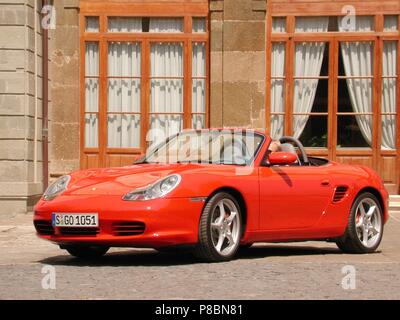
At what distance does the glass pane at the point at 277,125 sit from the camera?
1978 cm

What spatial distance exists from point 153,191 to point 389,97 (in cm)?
1062

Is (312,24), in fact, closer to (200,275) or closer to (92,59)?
(92,59)

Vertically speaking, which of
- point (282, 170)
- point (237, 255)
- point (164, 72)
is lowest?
point (237, 255)

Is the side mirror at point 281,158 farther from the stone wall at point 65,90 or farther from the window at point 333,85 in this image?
the stone wall at point 65,90

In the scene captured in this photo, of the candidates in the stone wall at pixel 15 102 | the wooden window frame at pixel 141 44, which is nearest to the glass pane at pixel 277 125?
the wooden window frame at pixel 141 44

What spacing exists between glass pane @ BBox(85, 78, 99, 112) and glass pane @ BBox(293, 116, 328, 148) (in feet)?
12.3

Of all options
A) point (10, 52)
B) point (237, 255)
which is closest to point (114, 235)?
point (237, 255)

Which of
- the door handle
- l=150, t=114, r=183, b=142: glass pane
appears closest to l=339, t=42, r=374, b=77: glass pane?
l=150, t=114, r=183, b=142: glass pane

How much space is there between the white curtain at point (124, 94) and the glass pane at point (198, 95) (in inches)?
40.0

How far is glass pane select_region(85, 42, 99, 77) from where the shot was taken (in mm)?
19859
